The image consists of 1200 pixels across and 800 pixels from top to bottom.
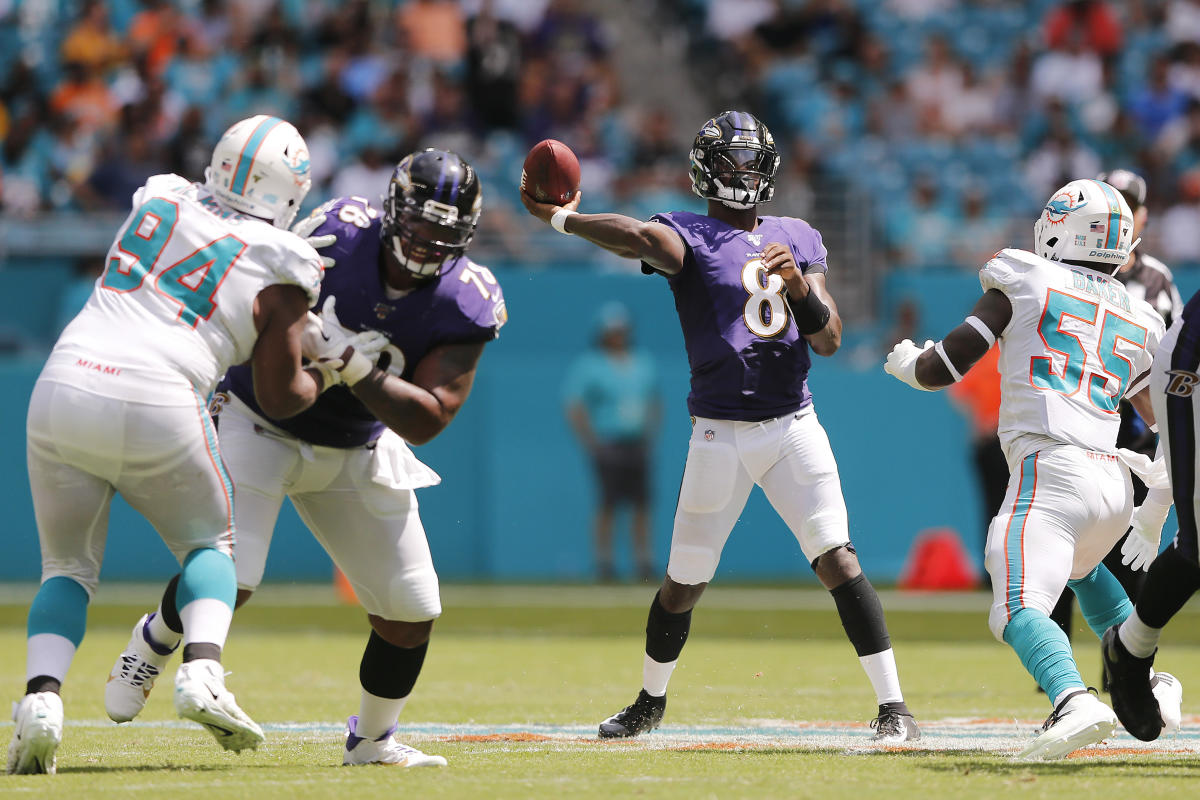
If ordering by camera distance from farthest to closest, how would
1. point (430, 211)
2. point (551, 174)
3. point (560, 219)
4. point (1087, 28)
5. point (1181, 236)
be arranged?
point (1087, 28) < point (1181, 236) < point (551, 174) < point (560, 219) < point (430, 211)

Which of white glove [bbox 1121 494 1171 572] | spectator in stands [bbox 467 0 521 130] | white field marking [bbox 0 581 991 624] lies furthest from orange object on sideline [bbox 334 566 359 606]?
white glove [bbox 1121 494 1171 572]

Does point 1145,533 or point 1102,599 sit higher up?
point 1145,533

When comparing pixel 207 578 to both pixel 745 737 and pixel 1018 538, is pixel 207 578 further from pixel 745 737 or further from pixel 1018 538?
pixel 1018 538

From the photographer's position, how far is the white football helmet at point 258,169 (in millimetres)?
4840

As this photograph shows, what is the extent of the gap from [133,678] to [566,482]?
9087mm

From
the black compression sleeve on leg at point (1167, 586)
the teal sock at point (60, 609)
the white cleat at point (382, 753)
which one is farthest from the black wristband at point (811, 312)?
the teal sock at point (60, 609)

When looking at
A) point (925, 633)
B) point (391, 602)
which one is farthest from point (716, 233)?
point (925, 633)

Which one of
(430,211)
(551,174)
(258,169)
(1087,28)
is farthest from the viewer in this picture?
(1087,28)

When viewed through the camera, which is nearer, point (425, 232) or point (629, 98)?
point (425, 232)

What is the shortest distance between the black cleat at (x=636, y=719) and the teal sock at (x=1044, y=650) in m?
1.44

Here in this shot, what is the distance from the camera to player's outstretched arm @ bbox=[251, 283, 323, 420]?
4695 millimetres

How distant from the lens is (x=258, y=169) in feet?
15.9

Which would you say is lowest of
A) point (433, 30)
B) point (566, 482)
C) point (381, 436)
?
point (566, 482)

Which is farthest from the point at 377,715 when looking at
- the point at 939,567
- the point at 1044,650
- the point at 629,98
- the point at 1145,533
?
the point at 629,98
